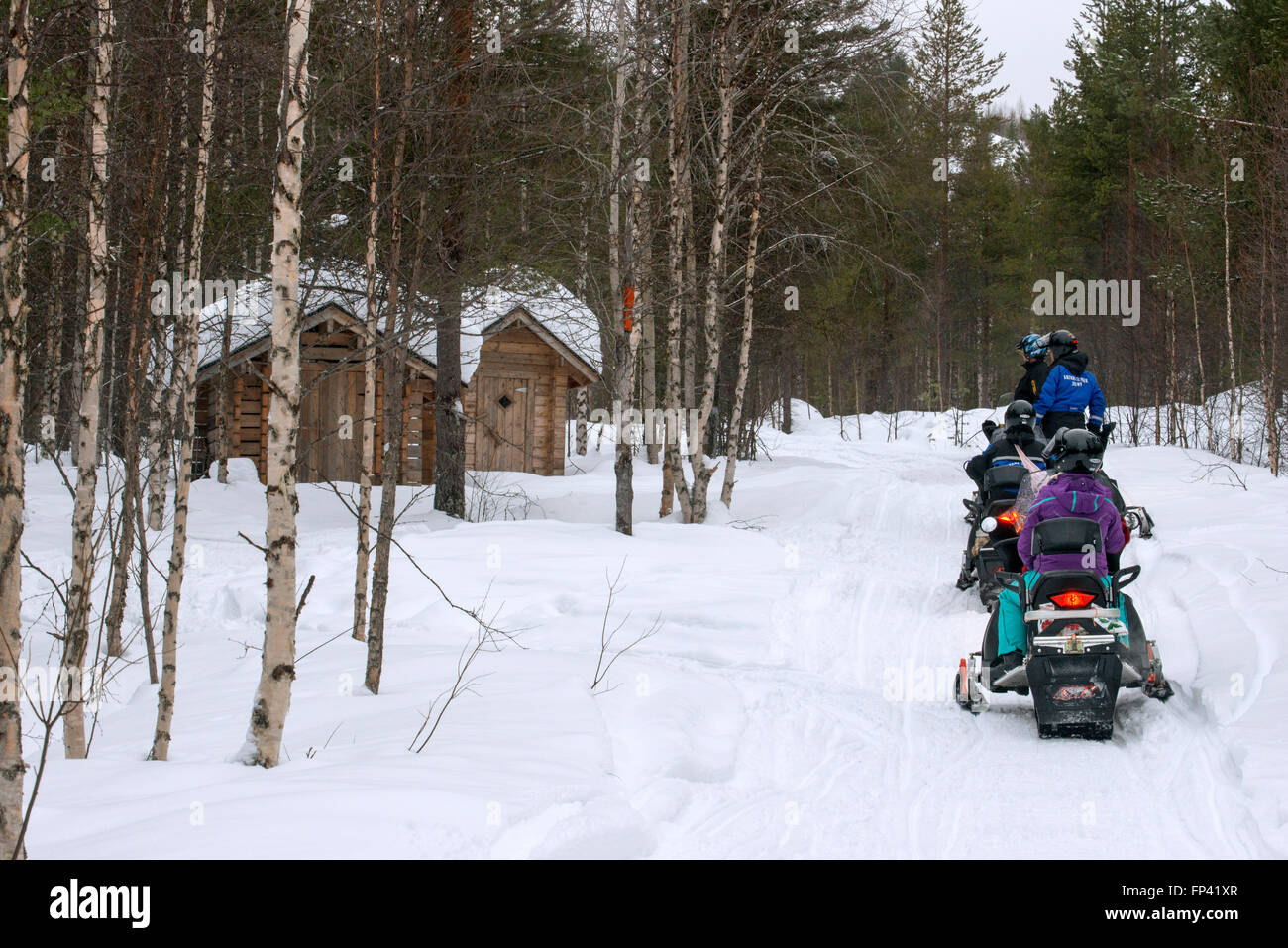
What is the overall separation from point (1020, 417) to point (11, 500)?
8.31 metres

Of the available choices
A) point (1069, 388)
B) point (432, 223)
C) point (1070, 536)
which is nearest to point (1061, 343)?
point (1069, 388)

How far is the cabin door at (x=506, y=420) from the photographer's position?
24141mm

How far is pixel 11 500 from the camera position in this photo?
12.6ft

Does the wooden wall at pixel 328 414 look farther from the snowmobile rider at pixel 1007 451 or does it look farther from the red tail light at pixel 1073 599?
the red tail light at pixel 1073 599

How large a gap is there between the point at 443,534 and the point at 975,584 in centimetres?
619

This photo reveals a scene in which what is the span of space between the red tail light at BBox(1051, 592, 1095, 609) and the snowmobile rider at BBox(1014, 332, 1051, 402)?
4805mm

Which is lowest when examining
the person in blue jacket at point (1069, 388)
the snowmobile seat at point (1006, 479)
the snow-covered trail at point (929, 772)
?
the snow-covered trail at point (929, 772)

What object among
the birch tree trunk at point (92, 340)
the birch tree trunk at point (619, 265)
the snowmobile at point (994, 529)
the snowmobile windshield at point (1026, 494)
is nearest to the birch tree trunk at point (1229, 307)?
the snowmobile at point (994, 529)

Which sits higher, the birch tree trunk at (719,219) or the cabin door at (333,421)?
the birch tree trunk at (719,219)

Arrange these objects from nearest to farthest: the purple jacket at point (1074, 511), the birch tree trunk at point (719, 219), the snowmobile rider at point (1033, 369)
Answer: the purple jacket at point (1074, 511) < the snowmobile rider at point (1033, 369) < the birch tree trunk at point (719, 219)

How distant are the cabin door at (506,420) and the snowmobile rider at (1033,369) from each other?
1455 centimetres

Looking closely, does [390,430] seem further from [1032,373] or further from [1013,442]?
[1032,373]

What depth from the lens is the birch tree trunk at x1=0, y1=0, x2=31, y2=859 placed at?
12.3ft

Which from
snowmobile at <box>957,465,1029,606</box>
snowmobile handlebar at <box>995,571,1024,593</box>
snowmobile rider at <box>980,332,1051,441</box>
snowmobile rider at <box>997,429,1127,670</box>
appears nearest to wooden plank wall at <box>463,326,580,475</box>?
snowmobile rider at <box>980,332,1051,441</box>
